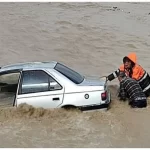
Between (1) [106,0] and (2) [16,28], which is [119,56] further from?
(1) [106,0]

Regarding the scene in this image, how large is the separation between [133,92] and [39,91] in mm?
2279

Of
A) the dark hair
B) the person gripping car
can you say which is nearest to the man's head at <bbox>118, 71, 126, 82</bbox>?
the dark hair

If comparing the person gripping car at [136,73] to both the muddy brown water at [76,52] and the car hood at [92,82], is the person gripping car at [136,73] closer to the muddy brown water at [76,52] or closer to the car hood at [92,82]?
the muddy brown water at [76,52]

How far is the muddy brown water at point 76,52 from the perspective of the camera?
788cm

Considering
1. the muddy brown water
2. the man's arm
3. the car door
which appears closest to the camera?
the muddy brown water

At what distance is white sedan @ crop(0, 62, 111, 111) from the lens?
809 centimetres

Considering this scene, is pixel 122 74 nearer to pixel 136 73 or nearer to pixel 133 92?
pixel 136 73

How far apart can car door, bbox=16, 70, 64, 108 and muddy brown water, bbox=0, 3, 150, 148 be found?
0.17 metres

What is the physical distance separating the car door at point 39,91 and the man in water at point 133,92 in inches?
70.9

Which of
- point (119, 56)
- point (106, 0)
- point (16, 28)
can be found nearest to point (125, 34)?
point (119, 56)

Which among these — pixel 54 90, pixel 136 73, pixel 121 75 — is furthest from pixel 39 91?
pixel 136 73

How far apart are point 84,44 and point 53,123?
39.7 ft

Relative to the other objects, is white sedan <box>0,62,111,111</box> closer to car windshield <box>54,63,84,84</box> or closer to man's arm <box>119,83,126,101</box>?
car windshield <box>54,63,84,84</box>

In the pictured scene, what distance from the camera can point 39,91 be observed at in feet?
26.7
